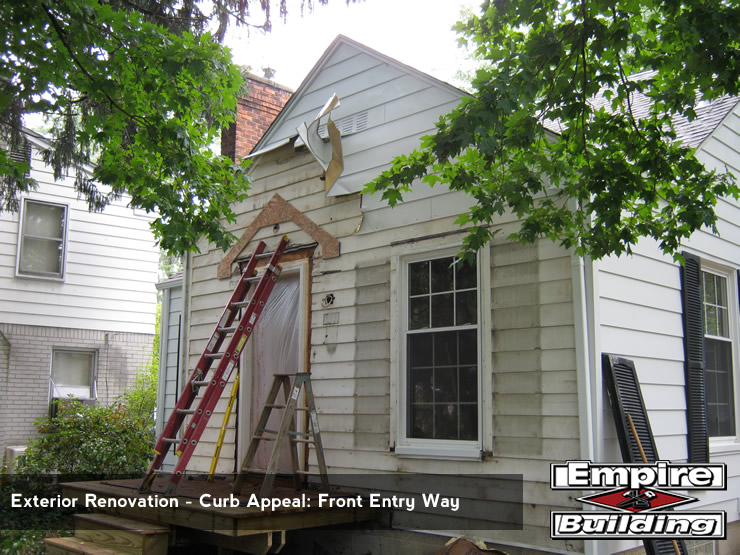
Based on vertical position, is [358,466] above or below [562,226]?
below

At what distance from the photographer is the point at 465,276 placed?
6.76m

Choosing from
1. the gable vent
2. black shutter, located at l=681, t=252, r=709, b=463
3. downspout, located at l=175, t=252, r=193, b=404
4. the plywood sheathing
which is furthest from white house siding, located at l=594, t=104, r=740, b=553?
downspout, located at l=175, t=252, r=193, b=404

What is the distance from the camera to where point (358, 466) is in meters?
7.21

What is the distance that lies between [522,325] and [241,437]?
3.92 meters

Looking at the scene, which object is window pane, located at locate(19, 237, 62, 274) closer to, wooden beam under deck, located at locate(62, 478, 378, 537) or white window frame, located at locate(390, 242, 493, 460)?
wooden beam under deck, located at locate(62, 478, 378, 537)

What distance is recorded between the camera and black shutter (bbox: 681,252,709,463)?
22.4 feet

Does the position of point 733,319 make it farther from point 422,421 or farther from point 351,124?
point 351,124

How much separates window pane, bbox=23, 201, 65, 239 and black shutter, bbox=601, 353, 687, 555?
457 inches

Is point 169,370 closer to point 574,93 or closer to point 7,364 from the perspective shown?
point 7,364

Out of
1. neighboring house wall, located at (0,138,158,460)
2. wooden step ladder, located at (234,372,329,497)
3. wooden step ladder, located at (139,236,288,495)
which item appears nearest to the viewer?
wooden step ladder, located at (234,372,329,497)

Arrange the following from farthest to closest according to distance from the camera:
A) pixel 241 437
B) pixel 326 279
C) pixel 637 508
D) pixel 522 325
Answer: pixel 241 437, pixel 326 279, pixel 522 325, pixel 637 508

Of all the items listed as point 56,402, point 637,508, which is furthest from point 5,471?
point 637,508

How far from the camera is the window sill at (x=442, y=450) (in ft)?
20.6

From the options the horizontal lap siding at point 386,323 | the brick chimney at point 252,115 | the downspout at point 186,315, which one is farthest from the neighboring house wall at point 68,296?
the horizontal lap siding at point 386,323
